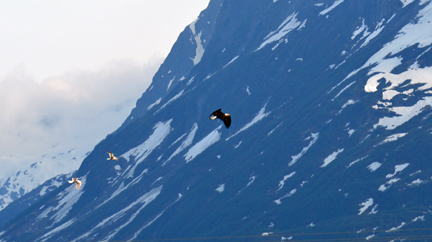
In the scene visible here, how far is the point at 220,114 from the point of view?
326 ft

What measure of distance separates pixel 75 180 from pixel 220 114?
10606 cm

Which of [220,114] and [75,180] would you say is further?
[75,180]

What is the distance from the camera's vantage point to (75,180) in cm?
19912
